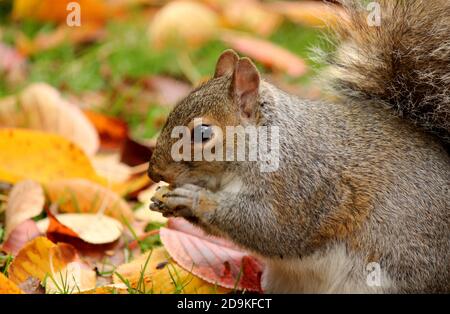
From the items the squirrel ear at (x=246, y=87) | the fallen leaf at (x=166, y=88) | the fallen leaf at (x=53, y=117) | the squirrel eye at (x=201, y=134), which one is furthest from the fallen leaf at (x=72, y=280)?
the fallen leaf at (x=166, y=88)

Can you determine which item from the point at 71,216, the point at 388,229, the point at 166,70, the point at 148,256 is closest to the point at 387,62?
the point at 388,229

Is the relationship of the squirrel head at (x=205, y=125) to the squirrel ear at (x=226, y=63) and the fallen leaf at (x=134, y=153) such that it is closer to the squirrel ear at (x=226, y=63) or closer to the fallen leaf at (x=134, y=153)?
the squirrel ear at (x=226, y=63)

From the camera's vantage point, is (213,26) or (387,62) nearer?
(387,62)

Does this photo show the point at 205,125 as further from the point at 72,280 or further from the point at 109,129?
the point at 109,129

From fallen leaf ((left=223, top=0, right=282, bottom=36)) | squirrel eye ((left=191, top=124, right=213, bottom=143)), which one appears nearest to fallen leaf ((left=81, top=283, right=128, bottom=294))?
squirrel eye ((left=191, top=124, right=213, bottom=143))

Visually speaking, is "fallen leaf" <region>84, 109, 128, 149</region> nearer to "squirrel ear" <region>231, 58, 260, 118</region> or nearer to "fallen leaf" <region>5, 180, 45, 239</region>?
"fallen leaf" <region>5, 180, 45, 239</region>
